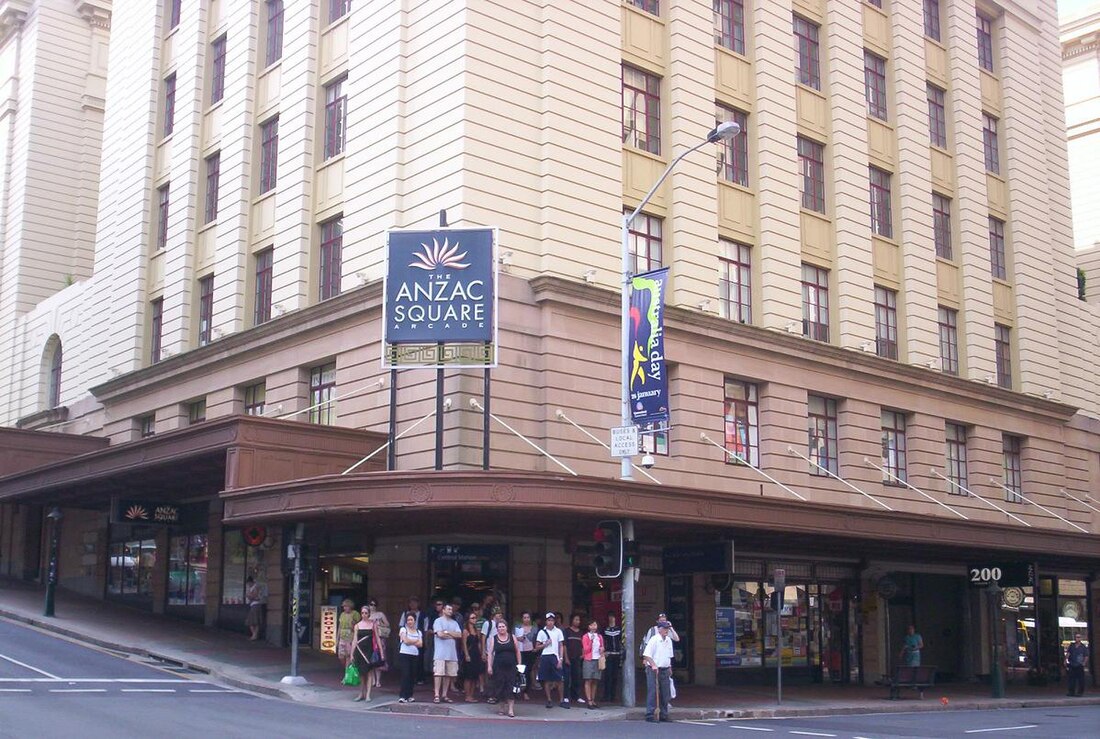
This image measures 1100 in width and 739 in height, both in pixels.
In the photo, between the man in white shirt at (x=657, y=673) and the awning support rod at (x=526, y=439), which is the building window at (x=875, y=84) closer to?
the awning support rod at (x=526, y=439)

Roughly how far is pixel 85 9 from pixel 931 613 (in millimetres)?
40085

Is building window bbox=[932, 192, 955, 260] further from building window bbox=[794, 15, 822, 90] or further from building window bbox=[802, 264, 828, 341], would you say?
building window bbox=[794, 15, 822, 90]

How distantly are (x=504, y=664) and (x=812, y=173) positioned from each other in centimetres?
1976

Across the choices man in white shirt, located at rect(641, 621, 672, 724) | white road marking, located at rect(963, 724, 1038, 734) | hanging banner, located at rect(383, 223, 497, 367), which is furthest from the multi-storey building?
white road marking, located at rect(963, 724, 1038, 734)

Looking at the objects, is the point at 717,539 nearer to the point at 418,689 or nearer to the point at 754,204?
the point at 418,689

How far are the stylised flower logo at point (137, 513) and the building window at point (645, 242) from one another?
14.0 metres

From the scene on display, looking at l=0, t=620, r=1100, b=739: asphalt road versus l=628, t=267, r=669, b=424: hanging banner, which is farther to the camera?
l=628, t=267, r=669, b=424: hanging banner

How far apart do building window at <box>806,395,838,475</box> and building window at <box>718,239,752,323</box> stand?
10.9 ft

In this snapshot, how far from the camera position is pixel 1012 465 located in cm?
4028

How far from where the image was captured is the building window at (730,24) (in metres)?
33.9

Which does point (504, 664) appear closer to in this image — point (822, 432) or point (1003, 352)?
point (822, 432)

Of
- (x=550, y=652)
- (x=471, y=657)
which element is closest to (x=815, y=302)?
(x=550, y=652)

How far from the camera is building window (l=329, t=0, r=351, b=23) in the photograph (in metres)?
31.6

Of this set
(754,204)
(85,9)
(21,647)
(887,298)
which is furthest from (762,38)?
(85,9)
